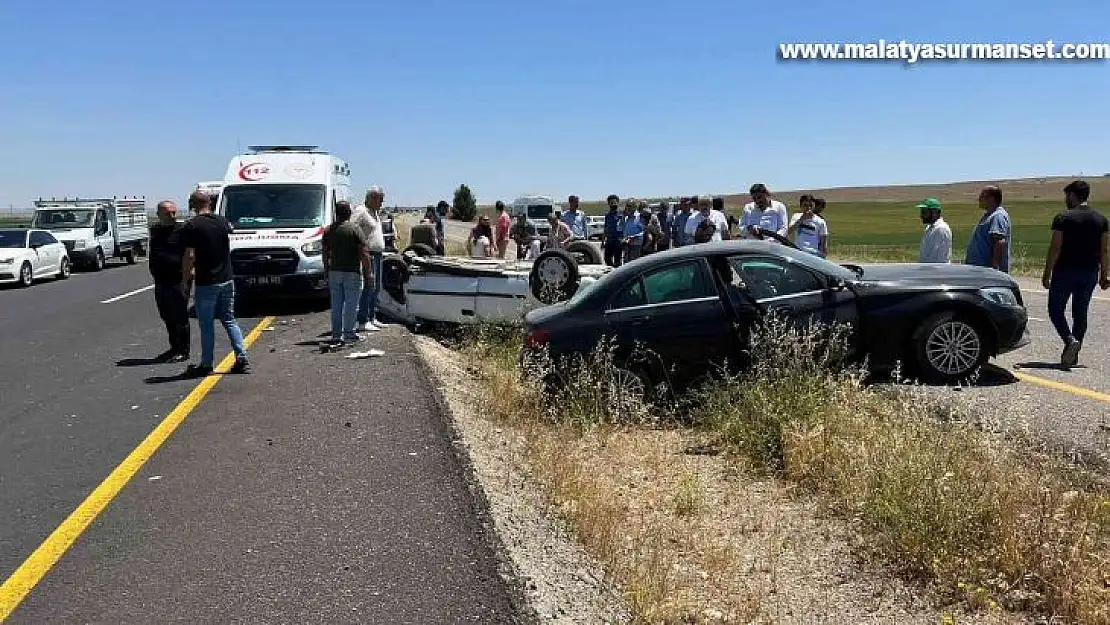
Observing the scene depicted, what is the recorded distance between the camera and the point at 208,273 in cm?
835

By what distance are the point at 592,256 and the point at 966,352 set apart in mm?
6612

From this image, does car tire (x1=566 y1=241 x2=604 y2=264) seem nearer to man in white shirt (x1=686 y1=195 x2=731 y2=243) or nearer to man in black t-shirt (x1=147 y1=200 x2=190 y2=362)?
man in white shirt (x1=686 y1=195 x2=731 y2=243)

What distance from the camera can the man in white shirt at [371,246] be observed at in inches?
409

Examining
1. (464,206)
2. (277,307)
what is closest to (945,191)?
(464,206)

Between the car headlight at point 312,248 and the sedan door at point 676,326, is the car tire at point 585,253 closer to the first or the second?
the car headlight at point 312,248

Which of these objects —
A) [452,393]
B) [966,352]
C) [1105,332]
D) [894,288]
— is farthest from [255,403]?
[1105,332]

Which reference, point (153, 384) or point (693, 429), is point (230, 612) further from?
point (153, 384)

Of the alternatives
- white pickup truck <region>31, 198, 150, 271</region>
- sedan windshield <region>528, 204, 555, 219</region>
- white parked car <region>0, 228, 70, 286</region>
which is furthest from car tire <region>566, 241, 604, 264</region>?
sedan windshield <region>528, 204, 555, 219</region>

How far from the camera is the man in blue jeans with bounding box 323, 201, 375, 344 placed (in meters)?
9.64

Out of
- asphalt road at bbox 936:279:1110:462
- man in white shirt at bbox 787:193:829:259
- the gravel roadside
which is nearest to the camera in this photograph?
the gravel roadside

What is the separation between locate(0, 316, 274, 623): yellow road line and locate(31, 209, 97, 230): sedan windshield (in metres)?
23.4

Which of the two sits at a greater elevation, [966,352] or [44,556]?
[966,352]

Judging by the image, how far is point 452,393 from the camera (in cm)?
793

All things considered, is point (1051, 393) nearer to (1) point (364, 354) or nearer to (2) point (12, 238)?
(1) point (364, 354)
